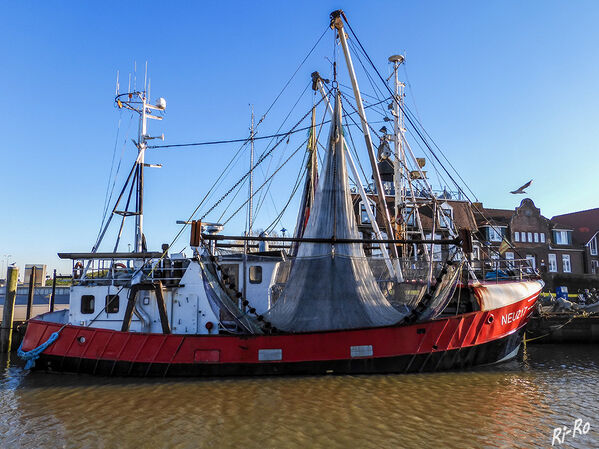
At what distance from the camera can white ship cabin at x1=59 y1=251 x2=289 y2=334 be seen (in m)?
13.8

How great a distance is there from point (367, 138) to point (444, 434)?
9.96 metres

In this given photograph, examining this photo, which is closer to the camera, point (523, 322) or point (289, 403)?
point (289, 403)

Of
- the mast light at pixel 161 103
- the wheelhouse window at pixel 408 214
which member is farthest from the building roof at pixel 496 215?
the mast light at pixel 161 103

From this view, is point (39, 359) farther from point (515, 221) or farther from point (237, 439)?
point (515, 221)

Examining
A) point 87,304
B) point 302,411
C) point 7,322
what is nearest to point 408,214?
point 302,411

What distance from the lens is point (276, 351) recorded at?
12414 mm

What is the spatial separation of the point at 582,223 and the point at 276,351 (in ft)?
174

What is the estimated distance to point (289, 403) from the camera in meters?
10.4

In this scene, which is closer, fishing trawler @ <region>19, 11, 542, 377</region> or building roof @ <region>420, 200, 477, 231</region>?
fishing trawler @ <region>19, 11, 542, 377</region>

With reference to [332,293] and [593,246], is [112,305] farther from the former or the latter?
[593,246]

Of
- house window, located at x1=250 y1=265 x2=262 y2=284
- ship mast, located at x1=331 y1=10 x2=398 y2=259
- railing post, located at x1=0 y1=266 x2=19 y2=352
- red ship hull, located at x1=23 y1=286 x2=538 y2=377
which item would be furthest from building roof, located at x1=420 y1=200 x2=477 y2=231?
railing post, located at x1=0 y1=266 x2=19 y2=352

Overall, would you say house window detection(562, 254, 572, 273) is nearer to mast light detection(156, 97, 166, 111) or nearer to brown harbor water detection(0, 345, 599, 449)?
brown harbor water detection(0, 345, 599, 449)

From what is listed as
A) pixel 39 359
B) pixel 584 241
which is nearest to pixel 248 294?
pixel 39 359

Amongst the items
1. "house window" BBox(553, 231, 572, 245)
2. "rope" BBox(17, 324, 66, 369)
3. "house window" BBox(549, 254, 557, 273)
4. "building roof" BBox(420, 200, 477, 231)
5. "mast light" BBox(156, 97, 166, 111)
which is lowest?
"rope" BBox(17, 324, 66, 369)
